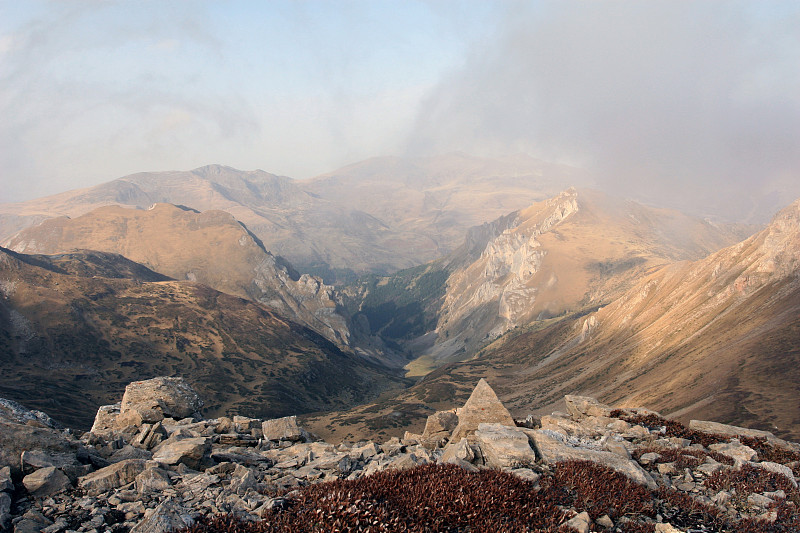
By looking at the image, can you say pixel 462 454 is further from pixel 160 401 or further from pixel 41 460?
pixel 160 401

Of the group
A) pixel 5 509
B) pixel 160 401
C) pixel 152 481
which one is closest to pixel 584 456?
pixel 152 481

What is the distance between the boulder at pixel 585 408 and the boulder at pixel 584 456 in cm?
1622

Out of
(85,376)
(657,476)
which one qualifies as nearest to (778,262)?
(657,476)

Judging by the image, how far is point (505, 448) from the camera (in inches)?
686

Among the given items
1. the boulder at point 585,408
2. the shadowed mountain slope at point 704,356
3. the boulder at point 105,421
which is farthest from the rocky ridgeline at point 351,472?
the shadowed mountain slope at point 704,356

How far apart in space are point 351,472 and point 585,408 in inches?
926

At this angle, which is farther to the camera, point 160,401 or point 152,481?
point 160,401

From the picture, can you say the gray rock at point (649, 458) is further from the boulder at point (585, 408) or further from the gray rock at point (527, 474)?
the boulder at point (585, 408)

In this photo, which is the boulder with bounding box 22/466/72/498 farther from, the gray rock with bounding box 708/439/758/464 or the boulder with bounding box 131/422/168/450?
the gray rock with bounding box 708/439/758/464

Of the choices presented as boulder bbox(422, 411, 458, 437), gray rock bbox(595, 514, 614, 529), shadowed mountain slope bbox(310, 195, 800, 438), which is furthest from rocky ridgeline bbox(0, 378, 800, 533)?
shadowed mountain slope bbox(310, 195, 800, 438)

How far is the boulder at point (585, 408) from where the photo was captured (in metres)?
33.8

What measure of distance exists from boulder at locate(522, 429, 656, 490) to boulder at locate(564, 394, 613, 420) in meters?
16.2

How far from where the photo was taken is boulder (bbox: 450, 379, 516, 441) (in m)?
25.7

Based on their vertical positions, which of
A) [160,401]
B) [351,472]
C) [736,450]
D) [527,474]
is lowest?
[160,401]
